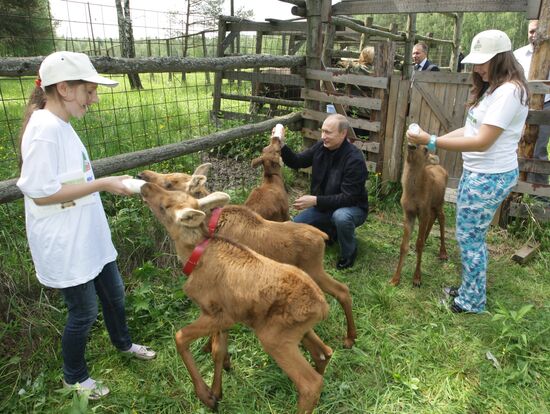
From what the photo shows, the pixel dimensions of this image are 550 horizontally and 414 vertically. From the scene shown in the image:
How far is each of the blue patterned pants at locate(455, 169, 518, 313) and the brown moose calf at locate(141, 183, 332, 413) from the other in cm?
186

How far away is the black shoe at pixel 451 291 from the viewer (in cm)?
459

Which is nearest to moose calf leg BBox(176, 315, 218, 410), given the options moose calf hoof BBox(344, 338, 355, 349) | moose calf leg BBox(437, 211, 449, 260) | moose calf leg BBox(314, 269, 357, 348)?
moose calf leg BBox(314, 269, 357, 348)

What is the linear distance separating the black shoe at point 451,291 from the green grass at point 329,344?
155 mm

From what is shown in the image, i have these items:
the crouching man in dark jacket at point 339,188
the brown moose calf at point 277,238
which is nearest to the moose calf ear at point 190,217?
the brown moose calf at point 277,238

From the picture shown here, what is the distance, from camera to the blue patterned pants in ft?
12.3

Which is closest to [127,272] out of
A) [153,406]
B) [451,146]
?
[153,406]

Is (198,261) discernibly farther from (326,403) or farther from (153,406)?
(326,403)

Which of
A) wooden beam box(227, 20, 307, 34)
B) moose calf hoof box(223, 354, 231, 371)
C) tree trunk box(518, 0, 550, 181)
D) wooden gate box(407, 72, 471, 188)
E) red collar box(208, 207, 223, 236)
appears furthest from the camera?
wooden beam box(227, 20, 307, 34)

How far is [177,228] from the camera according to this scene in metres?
3.08

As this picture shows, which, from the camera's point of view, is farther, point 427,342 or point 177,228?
point 427,342

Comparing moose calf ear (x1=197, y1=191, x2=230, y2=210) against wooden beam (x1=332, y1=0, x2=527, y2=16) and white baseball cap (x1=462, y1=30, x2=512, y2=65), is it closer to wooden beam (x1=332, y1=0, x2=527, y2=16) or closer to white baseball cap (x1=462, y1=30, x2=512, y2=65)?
white baseball cap (x1=462, y1=30, x2=512, y2=65)

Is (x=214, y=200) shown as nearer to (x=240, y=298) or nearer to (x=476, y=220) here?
(x=240, y=298)

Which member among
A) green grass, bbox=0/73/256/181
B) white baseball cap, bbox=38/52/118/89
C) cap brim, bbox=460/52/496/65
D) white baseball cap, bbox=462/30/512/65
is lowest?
green grass, bbox=0/73/256/181

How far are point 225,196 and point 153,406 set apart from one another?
1.70 m
